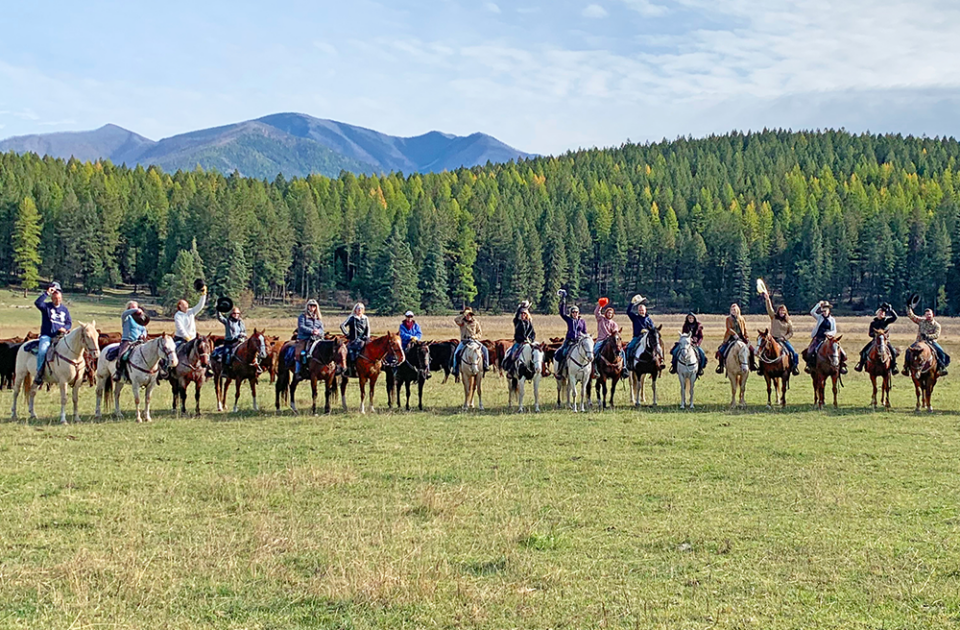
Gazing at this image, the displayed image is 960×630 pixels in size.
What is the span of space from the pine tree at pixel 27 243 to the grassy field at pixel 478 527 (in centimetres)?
7609

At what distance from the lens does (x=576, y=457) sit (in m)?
15.0

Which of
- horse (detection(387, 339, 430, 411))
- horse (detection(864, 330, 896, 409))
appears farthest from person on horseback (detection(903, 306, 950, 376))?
horse (detection(387, 339, 430, 411))

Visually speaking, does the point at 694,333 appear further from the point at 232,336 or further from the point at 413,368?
the point at 232,336

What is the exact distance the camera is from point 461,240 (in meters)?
97.9

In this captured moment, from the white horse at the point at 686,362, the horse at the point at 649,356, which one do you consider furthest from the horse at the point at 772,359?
the horse at the point at 649,356

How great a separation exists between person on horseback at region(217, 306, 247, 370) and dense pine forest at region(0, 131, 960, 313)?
2241 inches

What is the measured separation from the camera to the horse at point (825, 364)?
2255 cm

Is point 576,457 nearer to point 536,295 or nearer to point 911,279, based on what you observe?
point 536,295

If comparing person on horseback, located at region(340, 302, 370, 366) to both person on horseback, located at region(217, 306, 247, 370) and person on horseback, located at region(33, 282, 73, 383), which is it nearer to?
person on horseback, located at region(217, 306, 247, 370)

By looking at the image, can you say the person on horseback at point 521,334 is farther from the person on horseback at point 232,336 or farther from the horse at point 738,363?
the person on horseback at point 232,336

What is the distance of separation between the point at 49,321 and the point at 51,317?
4.8 inches

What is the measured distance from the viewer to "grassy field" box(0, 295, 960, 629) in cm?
742

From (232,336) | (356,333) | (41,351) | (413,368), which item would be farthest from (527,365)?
(41,351)

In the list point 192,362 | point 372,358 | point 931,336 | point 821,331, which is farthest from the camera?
point 821,331
